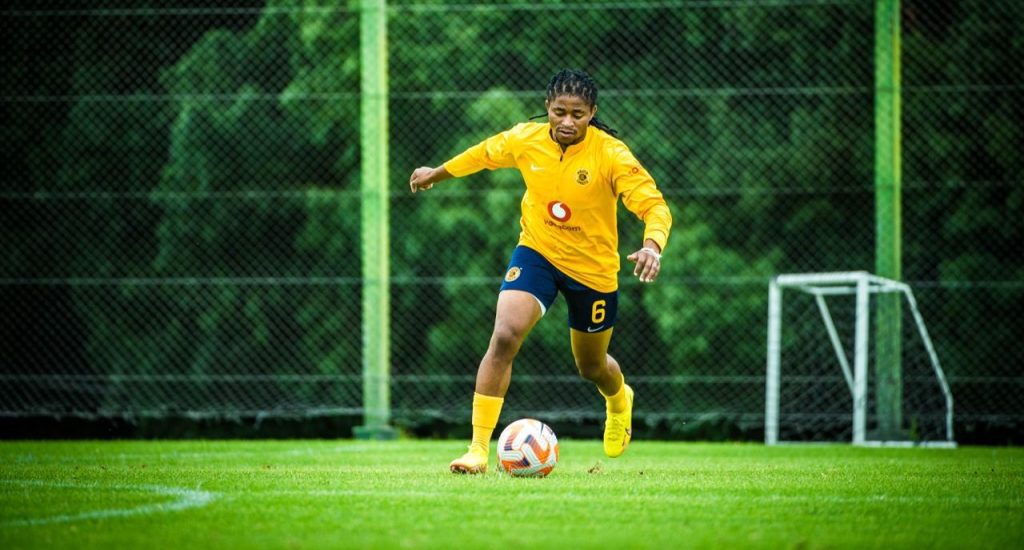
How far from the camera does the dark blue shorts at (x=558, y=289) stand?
5.77 metres

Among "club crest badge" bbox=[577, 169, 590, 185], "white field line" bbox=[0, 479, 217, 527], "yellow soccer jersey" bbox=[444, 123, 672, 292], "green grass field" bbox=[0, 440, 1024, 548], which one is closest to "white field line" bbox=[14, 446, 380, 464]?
"green grass field" bbox=[0, 440, 1024, 548]

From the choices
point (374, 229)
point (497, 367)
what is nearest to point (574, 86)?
point (497, 367)

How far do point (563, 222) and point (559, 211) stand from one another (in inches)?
2.0

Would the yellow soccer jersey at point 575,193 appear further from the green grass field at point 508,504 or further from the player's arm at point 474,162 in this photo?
the green grass field at point 508,504

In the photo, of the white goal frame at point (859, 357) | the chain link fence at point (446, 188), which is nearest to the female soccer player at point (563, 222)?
the white goal frame at point (859, 357)

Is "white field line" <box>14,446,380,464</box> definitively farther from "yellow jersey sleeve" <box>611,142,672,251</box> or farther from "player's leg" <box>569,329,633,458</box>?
"yellow jersey sleeve" <box>611,142,672,251</box>

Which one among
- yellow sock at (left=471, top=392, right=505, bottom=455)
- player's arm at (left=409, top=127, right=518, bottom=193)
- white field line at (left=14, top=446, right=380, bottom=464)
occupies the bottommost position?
white field line at (left=14, top=446, right=380, bottom=464)

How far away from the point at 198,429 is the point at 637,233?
4.36 metres

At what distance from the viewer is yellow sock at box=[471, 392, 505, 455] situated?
18.4 feet

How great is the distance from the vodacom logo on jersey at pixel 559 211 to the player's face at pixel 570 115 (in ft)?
0.94

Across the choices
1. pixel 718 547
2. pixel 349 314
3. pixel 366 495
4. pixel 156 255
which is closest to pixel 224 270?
pixel 156 255

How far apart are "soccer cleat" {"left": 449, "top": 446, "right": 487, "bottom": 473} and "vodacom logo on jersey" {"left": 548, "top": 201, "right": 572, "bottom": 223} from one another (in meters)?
1.06

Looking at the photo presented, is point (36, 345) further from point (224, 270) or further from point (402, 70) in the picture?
point (402, 70)

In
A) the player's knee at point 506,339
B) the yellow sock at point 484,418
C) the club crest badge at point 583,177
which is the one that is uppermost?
the club crest badge at point 583,177
